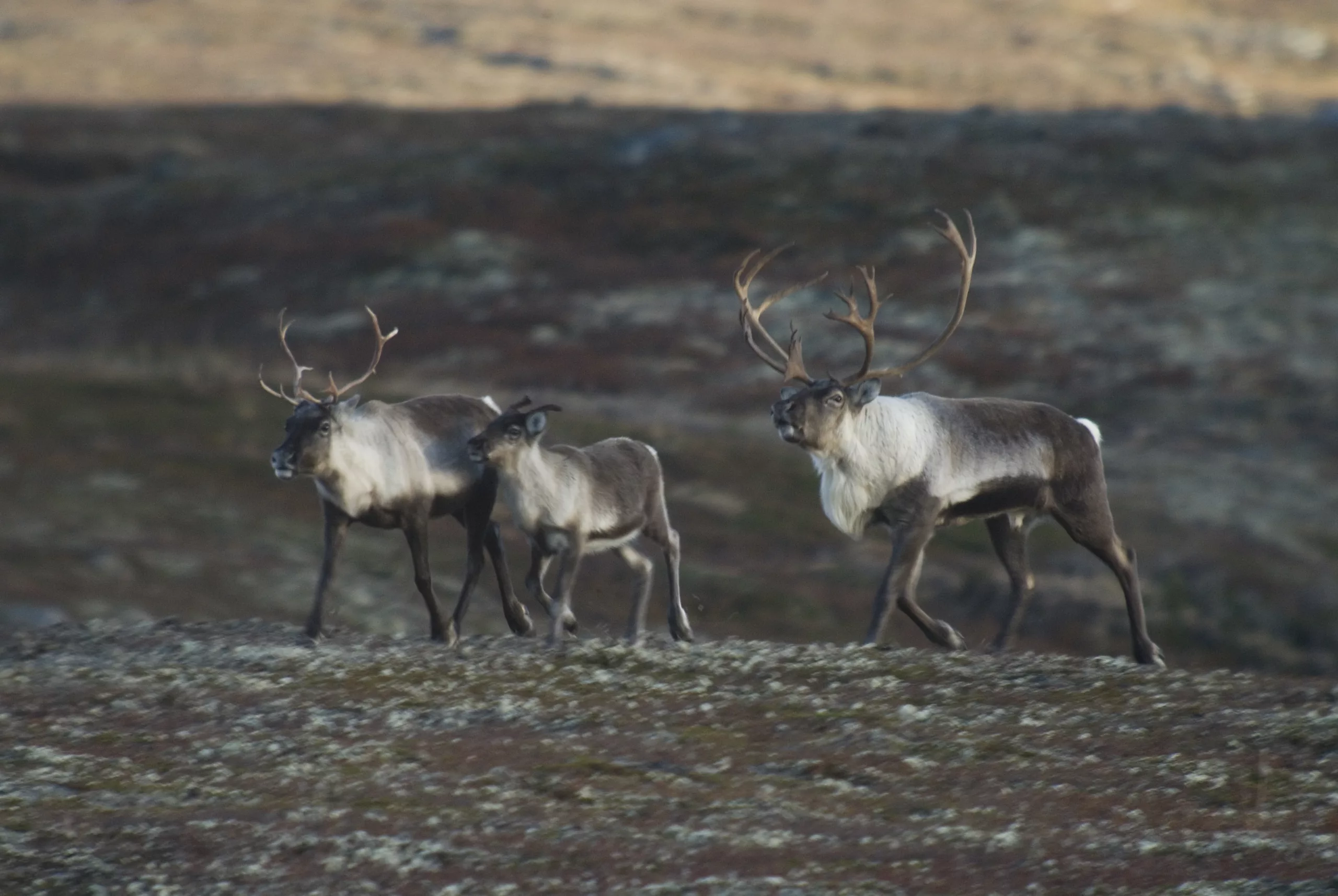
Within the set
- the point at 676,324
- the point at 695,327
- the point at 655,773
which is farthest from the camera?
the point at 676,324

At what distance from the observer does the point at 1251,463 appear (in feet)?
A: 110

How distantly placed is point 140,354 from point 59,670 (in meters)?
32.3

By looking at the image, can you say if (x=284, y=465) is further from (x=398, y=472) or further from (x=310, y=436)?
(x=398, y=472)

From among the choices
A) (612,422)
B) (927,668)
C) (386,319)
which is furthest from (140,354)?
(927,668)

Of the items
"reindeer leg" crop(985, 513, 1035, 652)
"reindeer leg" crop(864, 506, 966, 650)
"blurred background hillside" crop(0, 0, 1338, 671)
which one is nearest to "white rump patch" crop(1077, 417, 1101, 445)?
"reindeer leg" crop(985, 513, 1035, 652)

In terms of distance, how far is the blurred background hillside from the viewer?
2780cm

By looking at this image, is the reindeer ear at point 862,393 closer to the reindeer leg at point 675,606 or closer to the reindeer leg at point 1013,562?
the reindeer leg at point 1013,562

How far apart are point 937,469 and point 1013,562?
142cm

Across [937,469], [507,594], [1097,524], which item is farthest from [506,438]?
[1097,524]

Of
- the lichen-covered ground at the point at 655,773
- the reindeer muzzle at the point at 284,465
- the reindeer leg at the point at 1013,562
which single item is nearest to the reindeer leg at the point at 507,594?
the lichen-covered ground at the point at 655,773

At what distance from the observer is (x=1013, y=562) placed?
53.8ft

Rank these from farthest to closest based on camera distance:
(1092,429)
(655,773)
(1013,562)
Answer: (1013,562)
(1092,429)
(655,773)

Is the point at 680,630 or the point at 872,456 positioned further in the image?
the point at 680,630

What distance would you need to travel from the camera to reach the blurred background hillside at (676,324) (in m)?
27.8
